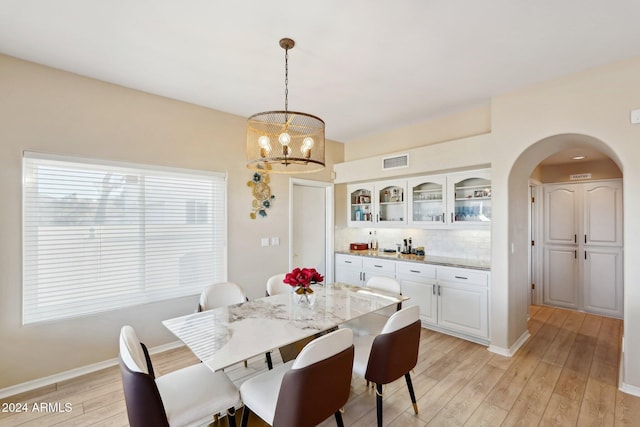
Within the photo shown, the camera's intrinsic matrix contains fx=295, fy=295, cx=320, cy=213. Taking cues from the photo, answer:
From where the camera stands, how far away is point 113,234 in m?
2.93

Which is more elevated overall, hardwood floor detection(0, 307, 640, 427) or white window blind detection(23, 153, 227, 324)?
white window blind detection(23, 153, 227, 324)

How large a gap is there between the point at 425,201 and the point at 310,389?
3242 millimetres

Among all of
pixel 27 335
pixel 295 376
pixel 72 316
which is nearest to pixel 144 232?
pixel 72 316

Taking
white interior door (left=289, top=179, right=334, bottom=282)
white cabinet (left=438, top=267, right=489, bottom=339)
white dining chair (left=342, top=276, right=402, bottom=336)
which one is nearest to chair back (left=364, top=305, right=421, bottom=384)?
white dining chair (left=342, top=276, right=402, bottom=336)

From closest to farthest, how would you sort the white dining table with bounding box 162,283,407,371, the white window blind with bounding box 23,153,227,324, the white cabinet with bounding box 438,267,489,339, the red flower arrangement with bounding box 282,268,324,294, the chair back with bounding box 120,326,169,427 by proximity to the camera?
the chair back with bounding box 120,326,169,427, the white dining table with bounding box 162,283,407,371, the red flower arrangement with bounding box 282,268,324,294, the white window blind with bounding box 23,153,227,324, the white cabinet with bounding box 438,267,489,339

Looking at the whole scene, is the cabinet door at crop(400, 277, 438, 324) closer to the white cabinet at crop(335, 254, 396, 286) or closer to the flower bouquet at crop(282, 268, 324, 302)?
the white cabinet at crop(335, 254, 396, 286)

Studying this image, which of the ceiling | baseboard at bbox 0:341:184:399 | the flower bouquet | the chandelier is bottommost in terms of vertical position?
baseboard at bbox 0:341:184:399

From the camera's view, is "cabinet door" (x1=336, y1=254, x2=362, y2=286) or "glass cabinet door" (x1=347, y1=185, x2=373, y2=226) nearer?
"cabinet door" (x1=336, y1=254, x2=362, y2=286)

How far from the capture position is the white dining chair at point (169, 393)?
1.37 meters

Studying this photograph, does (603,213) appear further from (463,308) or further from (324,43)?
(324,43)

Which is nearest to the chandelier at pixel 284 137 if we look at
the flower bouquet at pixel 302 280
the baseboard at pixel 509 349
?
the flower bouquet at pixel 302 280

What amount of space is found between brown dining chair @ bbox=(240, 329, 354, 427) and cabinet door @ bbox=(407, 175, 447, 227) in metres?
2.77

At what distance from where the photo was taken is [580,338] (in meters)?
3.52

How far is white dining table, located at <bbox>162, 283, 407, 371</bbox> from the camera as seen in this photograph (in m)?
1.64
